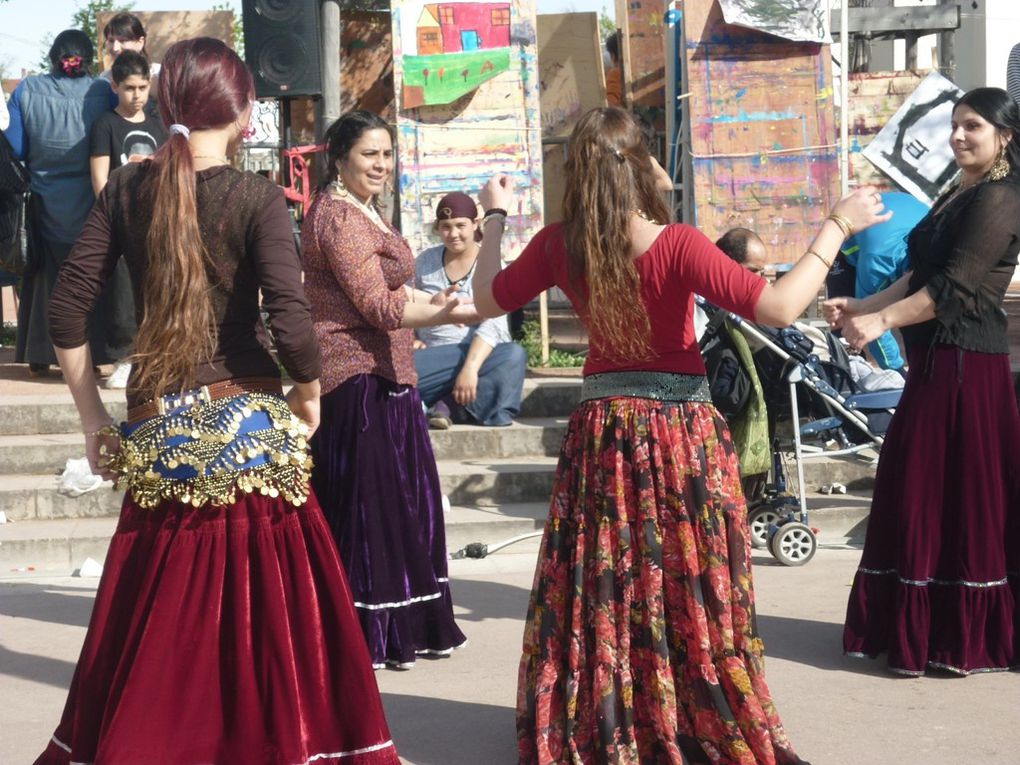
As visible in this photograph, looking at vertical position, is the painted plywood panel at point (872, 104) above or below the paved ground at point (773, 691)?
above

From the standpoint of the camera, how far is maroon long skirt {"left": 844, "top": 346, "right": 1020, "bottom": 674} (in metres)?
5.05

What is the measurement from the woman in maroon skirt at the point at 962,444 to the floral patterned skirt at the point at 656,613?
50.8 inches

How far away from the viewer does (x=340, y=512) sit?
5223mm

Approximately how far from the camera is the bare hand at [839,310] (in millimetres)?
4973

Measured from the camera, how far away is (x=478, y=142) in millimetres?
10469

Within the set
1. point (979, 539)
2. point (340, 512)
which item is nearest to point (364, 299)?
point (340, 512)

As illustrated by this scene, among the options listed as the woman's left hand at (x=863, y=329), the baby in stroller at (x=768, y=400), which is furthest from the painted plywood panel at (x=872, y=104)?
the woman's left hand at (x=863, y=329)

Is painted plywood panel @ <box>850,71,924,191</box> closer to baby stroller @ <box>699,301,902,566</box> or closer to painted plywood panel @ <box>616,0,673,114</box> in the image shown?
painted plywood panel @ <box>616,0,673,114</box>

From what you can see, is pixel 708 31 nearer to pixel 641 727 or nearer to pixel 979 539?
pixel 979 539

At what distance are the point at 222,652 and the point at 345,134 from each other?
2207 millimetres

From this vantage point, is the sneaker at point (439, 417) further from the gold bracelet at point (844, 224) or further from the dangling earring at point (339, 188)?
the gold bracelet at point (844, 224)

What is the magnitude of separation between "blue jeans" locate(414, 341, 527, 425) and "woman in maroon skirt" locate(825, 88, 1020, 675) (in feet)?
12.5

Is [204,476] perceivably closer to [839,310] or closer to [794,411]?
[839,310]

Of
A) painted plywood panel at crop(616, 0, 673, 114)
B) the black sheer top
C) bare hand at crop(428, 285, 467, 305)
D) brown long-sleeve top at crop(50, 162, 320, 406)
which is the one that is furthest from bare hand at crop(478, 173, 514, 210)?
painted plywood panel at crop(616, 0, 673, 114)
